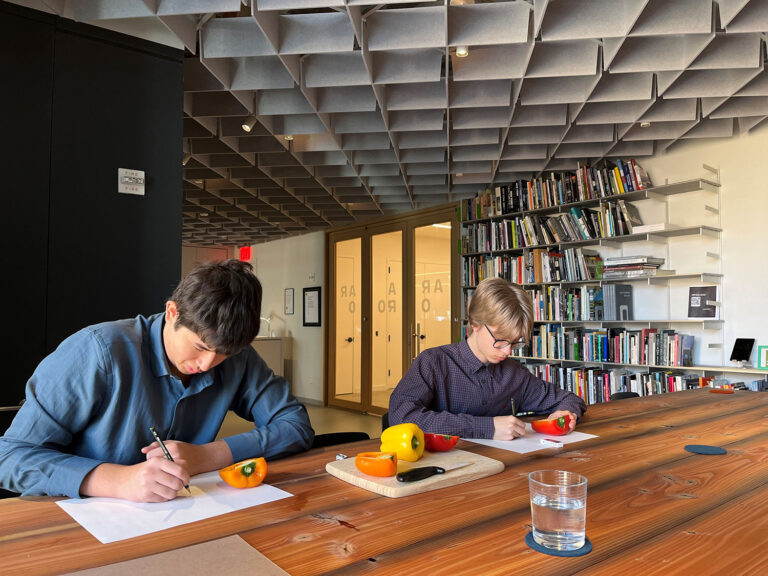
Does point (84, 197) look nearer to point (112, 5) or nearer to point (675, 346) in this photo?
point (112, 5)

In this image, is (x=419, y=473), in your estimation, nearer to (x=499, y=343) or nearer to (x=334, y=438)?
(x=334, y=438)

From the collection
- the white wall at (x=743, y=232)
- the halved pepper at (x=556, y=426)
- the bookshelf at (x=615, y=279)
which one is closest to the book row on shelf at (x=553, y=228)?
the bookshelf at (x=615, y=279)

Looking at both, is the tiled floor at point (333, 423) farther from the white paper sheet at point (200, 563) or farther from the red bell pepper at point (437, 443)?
the white paper sheet at point (200, 563)

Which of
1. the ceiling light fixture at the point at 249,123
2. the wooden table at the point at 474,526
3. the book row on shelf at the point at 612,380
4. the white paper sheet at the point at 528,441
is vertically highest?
the ceiling light fixture at the point at 249,123

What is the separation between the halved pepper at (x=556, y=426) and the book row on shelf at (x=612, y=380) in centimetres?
273

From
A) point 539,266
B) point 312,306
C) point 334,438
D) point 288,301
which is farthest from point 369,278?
point 334,438

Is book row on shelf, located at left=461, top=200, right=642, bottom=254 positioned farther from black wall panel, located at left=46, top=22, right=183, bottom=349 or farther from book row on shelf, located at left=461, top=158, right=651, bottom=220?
black wall panel, located at left=46, top=22, right=183, bottom=349

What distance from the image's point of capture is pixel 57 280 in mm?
2490

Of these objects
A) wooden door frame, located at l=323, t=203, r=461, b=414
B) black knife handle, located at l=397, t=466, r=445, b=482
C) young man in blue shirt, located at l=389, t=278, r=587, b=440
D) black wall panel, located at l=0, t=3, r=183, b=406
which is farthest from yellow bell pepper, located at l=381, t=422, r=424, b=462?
wooden door frame, located at l=323, t=203, r=461, b=414

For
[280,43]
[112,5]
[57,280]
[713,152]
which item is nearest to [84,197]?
[57,280]

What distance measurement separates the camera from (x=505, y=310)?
2043 mm

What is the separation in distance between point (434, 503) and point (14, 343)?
2168mm

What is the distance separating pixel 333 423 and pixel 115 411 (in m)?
5.71

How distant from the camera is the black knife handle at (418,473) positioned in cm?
119
